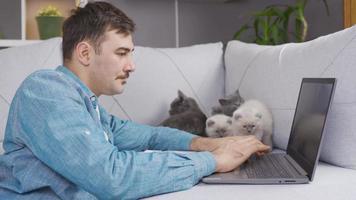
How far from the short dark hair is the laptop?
0.40m

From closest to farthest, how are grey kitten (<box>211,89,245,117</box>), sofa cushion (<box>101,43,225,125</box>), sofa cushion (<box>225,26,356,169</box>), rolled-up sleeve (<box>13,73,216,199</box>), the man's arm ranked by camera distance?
rolled-up sleeve (<box>13,73,216,199</box>)
sofa cushion (<box>225,26,356,169</box>)
the man's arm
grey kitten (<box>211,89,245,117</box>)
sofa cushion (<box>101,43,225,125</box>)

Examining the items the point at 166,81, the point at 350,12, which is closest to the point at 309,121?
the point at 166,81

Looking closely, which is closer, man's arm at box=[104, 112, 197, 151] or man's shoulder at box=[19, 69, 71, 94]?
man's shoulder at box=[19, 69, 71, 94]

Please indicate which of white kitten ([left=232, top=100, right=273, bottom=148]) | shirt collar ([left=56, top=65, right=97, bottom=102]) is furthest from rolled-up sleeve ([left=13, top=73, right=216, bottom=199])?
white kitten ([left=232, top=100, right=273, bottom=148])

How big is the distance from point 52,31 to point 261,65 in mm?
1419

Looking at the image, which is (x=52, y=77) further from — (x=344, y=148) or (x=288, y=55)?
(x=288, y=55)

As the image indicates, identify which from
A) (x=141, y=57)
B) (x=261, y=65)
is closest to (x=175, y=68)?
(x=141, y=57)

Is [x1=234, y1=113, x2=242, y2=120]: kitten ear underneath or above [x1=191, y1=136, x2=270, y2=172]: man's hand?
above

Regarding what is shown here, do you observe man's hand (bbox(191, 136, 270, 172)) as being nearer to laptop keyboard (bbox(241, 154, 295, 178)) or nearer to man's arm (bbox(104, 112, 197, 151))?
laptop keyboard (bbox(241, 154, 295, 178))

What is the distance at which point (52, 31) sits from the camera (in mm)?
2465

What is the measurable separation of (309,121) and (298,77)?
0.93ft

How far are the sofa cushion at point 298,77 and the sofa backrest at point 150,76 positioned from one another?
0.10m

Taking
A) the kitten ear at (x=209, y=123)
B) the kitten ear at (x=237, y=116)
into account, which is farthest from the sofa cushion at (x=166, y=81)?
the kitten ear at (x=237, y=116)

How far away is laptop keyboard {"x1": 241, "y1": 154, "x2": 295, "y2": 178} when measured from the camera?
3.08 ft
